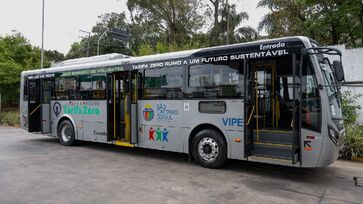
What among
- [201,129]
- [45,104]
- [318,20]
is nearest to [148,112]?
[201,129]

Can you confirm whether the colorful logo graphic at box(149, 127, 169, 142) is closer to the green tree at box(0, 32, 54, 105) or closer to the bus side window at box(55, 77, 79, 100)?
the bus side window at box(55, 77, 79, 100)

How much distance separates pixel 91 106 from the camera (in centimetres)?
996

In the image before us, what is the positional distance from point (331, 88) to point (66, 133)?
28.6ft

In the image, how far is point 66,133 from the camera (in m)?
11.1

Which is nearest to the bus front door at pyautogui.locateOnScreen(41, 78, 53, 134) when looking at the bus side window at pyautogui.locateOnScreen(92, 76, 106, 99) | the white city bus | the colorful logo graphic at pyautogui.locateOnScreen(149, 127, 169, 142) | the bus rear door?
the bus rear door

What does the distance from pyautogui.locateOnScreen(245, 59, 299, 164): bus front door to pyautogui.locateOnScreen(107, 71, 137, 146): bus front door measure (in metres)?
3.47

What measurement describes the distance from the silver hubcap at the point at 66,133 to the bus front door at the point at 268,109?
22.2ft

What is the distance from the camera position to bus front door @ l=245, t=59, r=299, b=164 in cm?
665

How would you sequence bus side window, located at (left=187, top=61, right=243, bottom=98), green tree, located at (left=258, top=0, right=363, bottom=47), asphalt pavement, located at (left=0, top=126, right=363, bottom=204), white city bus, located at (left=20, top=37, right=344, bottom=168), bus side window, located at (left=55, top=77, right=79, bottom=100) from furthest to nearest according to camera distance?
green tree, located at (left=258, top=0, right=363, bottom=47) < bus side window, located at (left=55, top=77, right=79, bottom=100) < bus side window, located at (left=187, top=61, right=243, bottom=98) < white city bus, located at (left=20, top=37, right=344, bottom=168) < asphalt pavement, located at (left=0, top=126, right=363, bottom=204)

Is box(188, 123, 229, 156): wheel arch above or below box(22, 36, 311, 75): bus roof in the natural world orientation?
below

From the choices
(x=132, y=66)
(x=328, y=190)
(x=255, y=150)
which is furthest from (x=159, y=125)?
(x=328, y=190)

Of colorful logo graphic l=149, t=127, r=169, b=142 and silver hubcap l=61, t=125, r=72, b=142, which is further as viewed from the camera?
silver hubcap l=61, t=125, r=72, b=142

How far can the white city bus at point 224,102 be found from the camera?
6059 millimetres

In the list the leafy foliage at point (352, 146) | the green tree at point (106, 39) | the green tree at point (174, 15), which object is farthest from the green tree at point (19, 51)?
the leafy foliage at point (352, 146)
